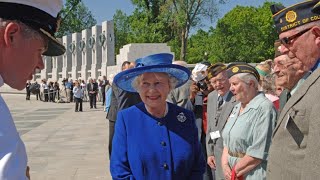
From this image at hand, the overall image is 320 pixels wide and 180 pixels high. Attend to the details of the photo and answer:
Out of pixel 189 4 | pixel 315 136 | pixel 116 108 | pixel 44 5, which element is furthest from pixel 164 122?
pixel 189 4

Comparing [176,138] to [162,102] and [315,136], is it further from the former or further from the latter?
[315,136]

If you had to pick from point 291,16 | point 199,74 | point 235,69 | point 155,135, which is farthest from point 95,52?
point 291,16

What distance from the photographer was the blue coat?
11.8ft

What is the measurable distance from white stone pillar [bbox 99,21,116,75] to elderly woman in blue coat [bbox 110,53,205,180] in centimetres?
4005

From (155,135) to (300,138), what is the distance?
157cm

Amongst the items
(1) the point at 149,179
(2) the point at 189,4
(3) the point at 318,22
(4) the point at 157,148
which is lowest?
(1) the point at 149,179

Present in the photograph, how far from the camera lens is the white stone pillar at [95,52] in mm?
47219

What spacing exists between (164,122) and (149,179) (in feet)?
1.53

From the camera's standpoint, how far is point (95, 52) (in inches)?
1887

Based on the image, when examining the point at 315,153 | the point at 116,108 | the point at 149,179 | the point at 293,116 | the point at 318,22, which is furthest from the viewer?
the point at 116,108

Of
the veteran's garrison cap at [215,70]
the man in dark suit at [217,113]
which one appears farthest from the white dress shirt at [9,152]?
the veteran's garrison cap at [215,70]

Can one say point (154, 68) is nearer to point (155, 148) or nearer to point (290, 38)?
point (155, 148)

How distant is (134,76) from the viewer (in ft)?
13.0

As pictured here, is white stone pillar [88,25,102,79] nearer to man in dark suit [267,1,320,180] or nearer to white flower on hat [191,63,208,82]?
white flower on hat [191,63,208,82]
